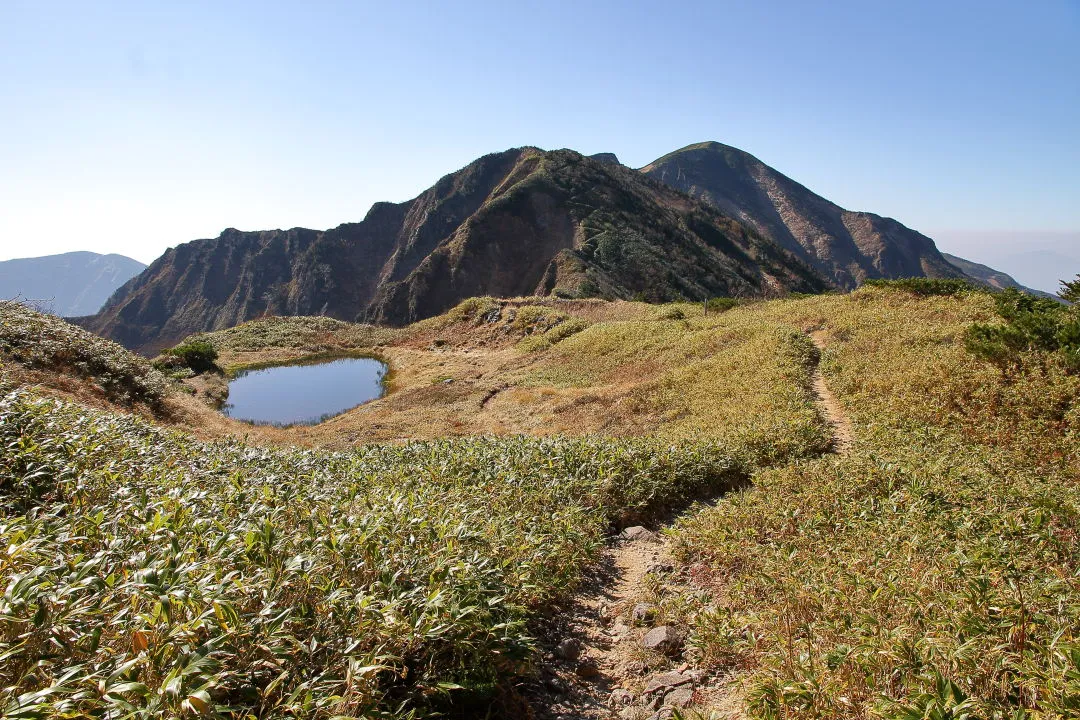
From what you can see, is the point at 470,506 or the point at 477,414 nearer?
the point at 470,506

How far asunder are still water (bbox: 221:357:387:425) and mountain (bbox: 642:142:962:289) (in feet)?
394

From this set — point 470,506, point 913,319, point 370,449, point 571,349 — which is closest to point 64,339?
point 370,449

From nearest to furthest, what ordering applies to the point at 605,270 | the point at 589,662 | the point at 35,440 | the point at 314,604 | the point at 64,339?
the point at 314,604 → the point at 589,662 → the point at 35,440 → the point at 64,339 → the point at 605,270

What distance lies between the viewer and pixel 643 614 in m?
5.82

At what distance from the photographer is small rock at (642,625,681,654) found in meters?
5.18

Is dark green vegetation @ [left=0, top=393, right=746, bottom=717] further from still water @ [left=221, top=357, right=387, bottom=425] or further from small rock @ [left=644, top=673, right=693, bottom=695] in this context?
still water @ [left=221, top=357, right=387, bottom=425]

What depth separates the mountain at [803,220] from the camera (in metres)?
147

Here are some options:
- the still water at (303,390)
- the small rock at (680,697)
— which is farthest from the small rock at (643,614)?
the still water at (303,390)

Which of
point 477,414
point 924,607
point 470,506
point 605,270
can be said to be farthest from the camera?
point 605,270

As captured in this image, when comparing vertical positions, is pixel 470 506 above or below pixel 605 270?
below

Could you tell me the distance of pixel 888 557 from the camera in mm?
5262

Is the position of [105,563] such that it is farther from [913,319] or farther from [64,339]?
[913,319]

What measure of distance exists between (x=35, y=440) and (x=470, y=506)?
5.06m

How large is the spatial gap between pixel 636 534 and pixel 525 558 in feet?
9.05
